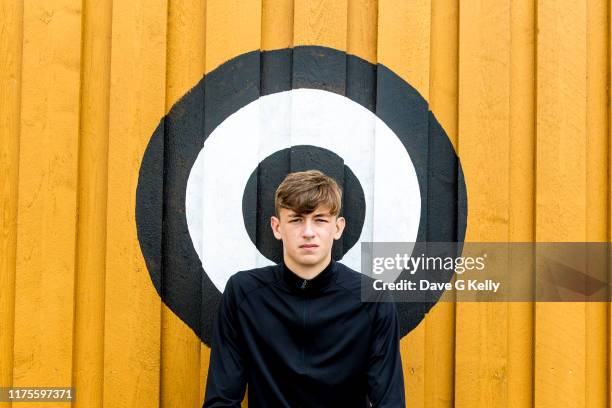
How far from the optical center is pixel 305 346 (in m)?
2.16

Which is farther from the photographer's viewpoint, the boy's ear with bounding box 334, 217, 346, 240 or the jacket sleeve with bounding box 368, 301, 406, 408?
the boy's ear with bounding box 334, 217, 346, 240

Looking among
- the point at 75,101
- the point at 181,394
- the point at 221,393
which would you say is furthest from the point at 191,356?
the point at 75,101

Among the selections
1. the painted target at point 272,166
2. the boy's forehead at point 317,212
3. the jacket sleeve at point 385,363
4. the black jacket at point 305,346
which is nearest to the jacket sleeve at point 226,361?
the black jacket at point 305,346

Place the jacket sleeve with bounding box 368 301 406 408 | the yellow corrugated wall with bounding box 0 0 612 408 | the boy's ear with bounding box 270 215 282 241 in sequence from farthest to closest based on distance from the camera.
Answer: the yellow corrugated wall with bounding box 0 0 612 408, the boy's ear with bounding box 270 215 282 241, the jacket sleeve with bounding box 368 301 406 408

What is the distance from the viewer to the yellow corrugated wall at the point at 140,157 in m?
2.38

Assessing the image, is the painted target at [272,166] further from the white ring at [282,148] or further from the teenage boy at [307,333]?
the teenage boy at [307,333]

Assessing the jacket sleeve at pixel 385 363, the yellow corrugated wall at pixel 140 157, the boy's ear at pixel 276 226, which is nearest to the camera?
the jacket sleeve at pixel 385 363

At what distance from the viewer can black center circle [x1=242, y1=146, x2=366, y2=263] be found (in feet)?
7.88

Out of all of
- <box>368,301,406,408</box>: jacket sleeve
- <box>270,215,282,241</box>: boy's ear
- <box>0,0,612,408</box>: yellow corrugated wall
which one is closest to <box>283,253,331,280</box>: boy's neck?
<box>270,215,282,241</box>: boy's ear

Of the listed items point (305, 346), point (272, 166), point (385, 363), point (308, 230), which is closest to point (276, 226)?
point (308, 230)

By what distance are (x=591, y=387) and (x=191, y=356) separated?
1.56 m

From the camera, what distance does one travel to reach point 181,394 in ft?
7.87

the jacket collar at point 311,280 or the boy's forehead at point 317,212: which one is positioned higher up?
the boy's forehead at point 317,212

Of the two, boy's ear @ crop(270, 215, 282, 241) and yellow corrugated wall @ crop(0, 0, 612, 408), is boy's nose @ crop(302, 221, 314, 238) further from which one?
yellow corrugated wall @ crop(0, 0, 612, 408)
